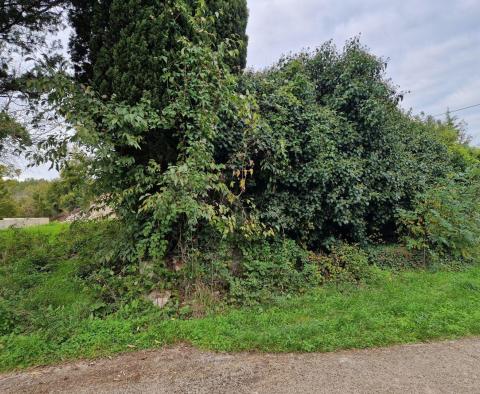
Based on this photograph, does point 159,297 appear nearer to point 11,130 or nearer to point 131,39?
point 131,39

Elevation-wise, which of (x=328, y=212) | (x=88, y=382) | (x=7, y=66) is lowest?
(x=88, y=382)

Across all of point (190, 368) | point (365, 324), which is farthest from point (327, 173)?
point (190, 368)

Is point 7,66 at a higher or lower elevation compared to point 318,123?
higher

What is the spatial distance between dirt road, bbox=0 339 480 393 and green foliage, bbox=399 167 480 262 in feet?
10.6

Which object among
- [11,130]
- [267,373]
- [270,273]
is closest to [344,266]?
[270,273]

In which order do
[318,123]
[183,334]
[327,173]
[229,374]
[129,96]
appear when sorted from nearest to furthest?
1. [229,374]
2. [183,334]
3. [129,96]
4. [327,173]
5. [318,123]

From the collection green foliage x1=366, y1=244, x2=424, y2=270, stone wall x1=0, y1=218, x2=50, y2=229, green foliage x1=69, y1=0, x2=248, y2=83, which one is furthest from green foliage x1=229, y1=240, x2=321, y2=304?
stone wall x1=0, y1=218, x2=50, y2=229

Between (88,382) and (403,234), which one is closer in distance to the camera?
(88,382)

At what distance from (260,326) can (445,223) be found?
4.43m

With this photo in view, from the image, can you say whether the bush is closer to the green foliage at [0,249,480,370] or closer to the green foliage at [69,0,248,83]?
the green foliage at [0,249,480,370]

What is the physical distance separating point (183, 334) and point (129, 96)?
9.87ft

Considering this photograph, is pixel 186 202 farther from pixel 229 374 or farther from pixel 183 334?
Result: pixel 229 374

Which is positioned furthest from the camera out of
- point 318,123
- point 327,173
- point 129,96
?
point 318,123

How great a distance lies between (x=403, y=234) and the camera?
19.9 ft
